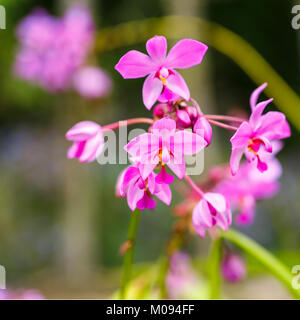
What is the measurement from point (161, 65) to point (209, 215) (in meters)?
0.13

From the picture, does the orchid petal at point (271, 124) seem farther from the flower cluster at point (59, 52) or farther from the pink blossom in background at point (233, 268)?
the flower cluster at point (59, 52)

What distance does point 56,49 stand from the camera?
1108 mm

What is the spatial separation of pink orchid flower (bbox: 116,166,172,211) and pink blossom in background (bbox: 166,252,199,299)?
279mm

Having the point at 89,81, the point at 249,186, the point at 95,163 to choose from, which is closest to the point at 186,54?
the point at 249,186

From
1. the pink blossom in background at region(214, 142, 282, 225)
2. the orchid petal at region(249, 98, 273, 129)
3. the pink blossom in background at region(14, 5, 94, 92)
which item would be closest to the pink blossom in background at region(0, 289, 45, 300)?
the pink blossom in background at region(214, 142, 282, 225)

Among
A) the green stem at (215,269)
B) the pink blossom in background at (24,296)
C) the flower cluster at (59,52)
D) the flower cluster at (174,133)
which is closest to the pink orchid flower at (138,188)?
the flower cluster at (174,133)

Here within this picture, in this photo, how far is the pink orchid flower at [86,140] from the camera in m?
0.42

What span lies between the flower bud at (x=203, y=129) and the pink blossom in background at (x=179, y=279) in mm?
309

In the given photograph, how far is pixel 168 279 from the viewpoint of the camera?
75 centimetres

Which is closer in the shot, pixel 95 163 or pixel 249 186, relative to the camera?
pixel 249 186

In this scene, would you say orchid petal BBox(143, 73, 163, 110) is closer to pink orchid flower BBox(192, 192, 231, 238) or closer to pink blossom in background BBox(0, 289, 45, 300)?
pink orchid flower BBox(192, 192, 231, 238)

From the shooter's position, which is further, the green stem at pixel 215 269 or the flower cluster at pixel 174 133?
the green stem at pixel 215 269

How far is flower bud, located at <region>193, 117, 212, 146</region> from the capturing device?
35 cm

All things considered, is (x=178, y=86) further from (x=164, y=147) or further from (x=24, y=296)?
(x=24, y=296)
